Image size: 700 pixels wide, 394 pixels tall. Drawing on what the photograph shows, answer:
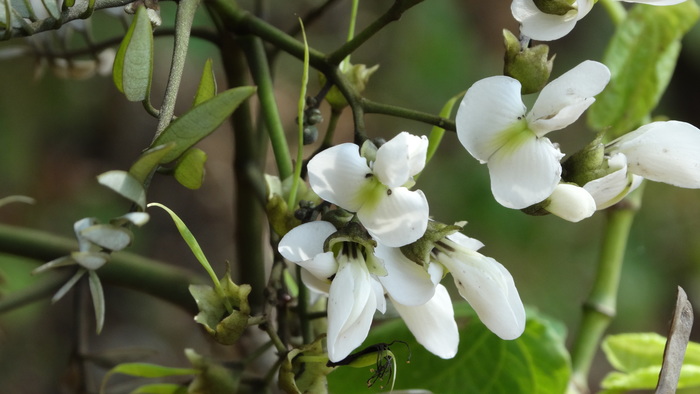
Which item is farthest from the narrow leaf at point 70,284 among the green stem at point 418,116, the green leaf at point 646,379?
the green leaf at point 646,379

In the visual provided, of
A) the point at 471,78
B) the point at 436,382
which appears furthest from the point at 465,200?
the point at 436,382

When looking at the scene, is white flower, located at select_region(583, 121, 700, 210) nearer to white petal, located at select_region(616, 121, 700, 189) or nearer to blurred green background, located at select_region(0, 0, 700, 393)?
white petal, located at select_region(616, 121, 700, 189)

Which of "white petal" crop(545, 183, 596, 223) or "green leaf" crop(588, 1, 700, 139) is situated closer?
"white petal" crop(545, 183, 596, 223)

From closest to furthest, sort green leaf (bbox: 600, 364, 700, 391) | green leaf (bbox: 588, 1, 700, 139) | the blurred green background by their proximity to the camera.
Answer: green leaf (bbox: 600, 364, 700, 391) < green leaf (bbox: 588, 1, 700, 139) < the blurred green background

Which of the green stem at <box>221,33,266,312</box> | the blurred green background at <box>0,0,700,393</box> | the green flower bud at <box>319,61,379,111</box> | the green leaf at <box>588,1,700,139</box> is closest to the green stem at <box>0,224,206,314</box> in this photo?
the green stem at <box>221,33,266,312</box>

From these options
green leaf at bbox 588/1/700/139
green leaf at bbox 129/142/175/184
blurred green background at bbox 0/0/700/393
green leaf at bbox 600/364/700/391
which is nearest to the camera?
green leaf at bbox 129/142/175/184

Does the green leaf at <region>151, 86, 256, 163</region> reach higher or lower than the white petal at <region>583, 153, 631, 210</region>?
higher

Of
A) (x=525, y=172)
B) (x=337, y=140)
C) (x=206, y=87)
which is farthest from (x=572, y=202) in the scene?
(x=337, y=140)

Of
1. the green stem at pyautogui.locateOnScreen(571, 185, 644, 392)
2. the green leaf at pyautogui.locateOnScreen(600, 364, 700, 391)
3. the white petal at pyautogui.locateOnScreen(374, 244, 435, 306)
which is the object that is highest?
the white petal at pyautogui.locateOnScreen(374, 244, 435, 306)

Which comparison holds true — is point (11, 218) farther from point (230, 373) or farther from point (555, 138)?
point (230, 373)
